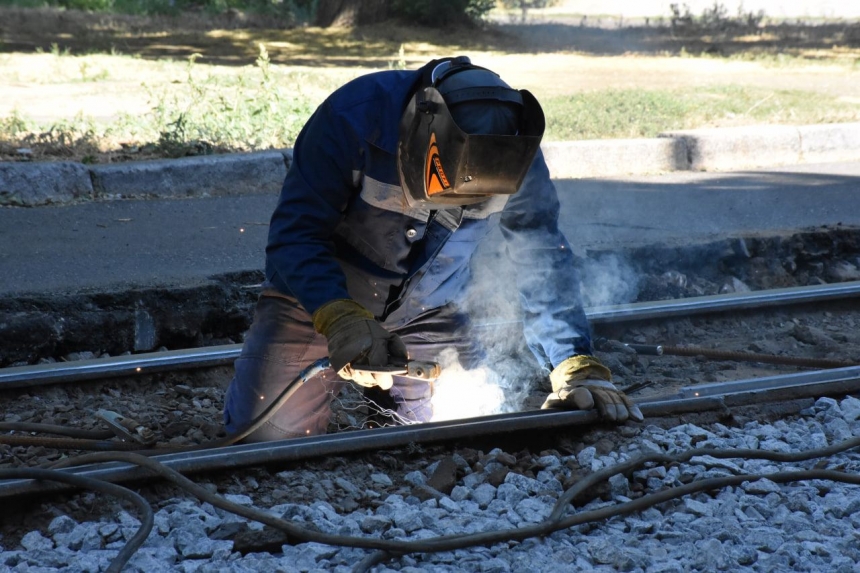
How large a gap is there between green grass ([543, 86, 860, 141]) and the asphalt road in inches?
37.1

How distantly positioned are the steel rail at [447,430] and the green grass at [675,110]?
4.73m

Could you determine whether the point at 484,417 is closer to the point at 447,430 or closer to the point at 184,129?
the point at 447,430

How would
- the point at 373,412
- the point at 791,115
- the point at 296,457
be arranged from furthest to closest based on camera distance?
the point at 791,115 → the point at 373,412 → the point at 296,457

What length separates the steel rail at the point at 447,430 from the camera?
2.96 m

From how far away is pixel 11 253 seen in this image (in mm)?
5332

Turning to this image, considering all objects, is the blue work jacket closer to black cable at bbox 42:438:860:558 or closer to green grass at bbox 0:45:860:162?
black cable at bbox 42:438:860:558

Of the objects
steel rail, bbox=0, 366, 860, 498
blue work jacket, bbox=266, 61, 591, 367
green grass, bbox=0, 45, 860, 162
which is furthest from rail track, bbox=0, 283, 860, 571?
green grass, bbox=0, 45, 860, 162

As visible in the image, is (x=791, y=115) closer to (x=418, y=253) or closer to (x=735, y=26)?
(x=418, y=253)

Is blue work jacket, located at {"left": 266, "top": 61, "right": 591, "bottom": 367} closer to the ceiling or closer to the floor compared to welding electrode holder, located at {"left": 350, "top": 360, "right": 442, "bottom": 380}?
closer to the ceiling

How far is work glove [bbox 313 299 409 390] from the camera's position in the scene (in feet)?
9.81

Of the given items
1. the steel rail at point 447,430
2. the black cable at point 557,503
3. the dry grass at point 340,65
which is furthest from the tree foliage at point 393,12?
the black cable at point 557,503

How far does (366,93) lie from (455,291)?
37.2 inches

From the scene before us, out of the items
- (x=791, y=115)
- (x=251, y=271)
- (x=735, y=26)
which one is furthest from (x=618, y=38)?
(x=251, y=271)

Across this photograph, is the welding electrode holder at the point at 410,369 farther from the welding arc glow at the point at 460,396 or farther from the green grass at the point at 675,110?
the green grass at the point at 675,110
